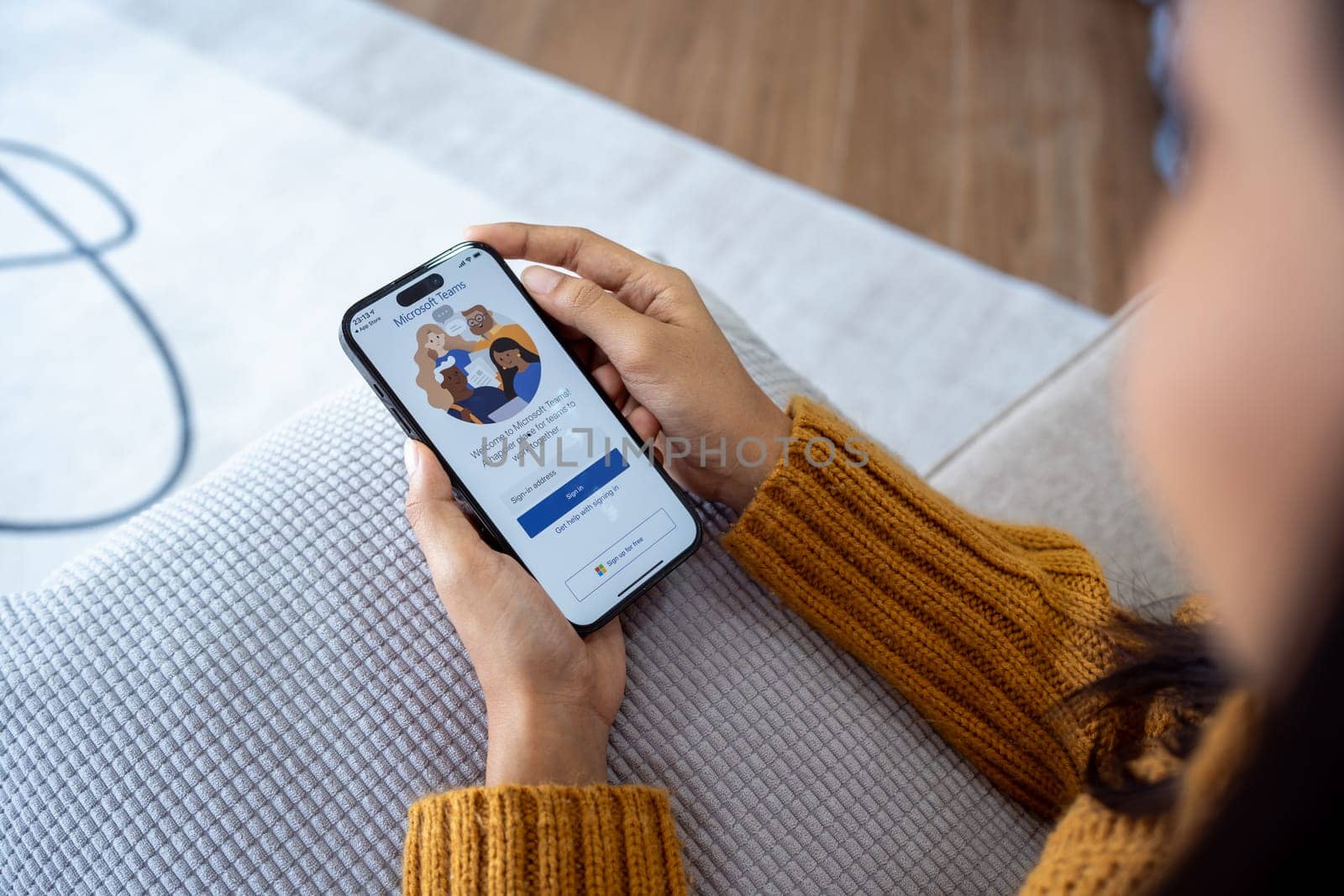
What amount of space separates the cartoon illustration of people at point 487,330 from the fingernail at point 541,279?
31mm

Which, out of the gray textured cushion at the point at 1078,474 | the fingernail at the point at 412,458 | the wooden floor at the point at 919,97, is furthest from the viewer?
the wooden floor at the point at 919,97

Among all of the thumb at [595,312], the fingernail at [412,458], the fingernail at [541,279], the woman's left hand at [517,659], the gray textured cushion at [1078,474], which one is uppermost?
the fingernail at [541,279]

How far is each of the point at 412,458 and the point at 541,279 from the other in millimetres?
151

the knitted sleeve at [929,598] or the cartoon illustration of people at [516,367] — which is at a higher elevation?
the cartoon illustration of people at [516,367]

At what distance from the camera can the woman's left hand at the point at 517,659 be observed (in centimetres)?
51

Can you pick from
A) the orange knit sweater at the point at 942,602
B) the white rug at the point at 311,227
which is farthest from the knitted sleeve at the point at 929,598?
the white rug at the point at 311,227

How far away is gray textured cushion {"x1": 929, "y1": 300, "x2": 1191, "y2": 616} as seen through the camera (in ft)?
2.39

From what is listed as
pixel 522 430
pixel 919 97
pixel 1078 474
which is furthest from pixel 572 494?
pixel 919 97

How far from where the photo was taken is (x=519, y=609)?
21.0 inches

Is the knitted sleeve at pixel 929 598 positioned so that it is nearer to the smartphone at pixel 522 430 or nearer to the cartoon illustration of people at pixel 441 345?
the smartphone at pixel 522 430

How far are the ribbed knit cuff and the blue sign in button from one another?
0.60 ft

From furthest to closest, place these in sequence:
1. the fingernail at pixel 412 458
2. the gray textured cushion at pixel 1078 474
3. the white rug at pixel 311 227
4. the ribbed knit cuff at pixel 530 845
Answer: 1. the white rug at pixel 311 227
2. the gray textured cushion at pixel 1078 474
3. the fingernail at pixel 412 458
4. the ribbed knit cuff at pixel 530 845

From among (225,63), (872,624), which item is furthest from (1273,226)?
(225,63)

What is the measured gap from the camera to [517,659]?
520 mm
